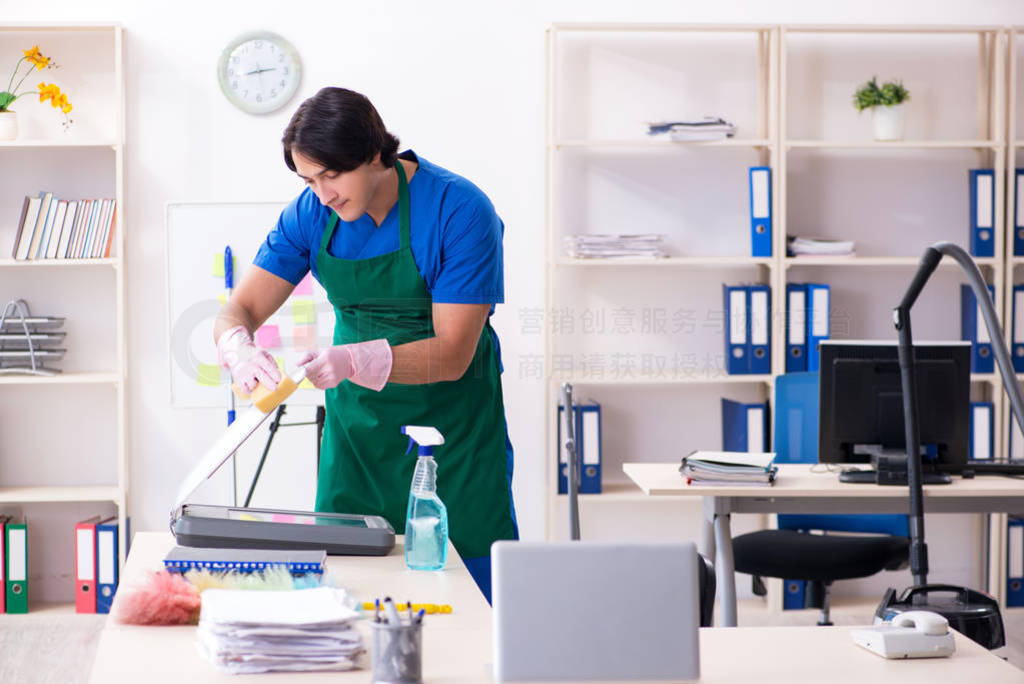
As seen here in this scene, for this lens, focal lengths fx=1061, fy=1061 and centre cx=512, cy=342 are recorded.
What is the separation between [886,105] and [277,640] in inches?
138

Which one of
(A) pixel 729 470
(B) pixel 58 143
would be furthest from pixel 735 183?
(B) pixel 58 143

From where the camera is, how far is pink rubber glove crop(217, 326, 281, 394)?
192 cm

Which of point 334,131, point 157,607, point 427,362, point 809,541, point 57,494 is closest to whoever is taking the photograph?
point 157,607

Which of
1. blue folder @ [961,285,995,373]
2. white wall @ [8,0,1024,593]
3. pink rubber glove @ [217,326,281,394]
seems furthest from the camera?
blue folder @ [961,285,995,373]

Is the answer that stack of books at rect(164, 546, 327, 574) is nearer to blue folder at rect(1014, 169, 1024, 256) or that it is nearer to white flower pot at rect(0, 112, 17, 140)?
white flower pot at rect(0, 112, 17, 140)

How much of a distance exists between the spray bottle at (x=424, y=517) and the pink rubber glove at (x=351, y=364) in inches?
12.0

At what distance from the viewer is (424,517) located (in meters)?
1.75

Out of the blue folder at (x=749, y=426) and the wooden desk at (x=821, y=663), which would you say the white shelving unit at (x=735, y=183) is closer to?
the blue folder at (x=749, y=426)

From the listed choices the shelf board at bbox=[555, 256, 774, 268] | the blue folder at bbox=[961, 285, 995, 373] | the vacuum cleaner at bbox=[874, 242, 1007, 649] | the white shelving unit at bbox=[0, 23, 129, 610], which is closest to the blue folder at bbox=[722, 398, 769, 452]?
the shelf board at bbox=[555, 256, 774, 268]

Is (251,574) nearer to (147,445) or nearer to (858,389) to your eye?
(858,389)

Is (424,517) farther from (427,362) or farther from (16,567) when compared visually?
(16,567)

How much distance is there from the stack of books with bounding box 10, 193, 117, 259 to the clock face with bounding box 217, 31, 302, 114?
24.4 inches

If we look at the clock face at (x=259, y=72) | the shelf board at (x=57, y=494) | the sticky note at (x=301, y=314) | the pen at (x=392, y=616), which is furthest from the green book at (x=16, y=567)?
the pen at (x=392, y=616)

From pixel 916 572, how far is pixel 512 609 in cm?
124
